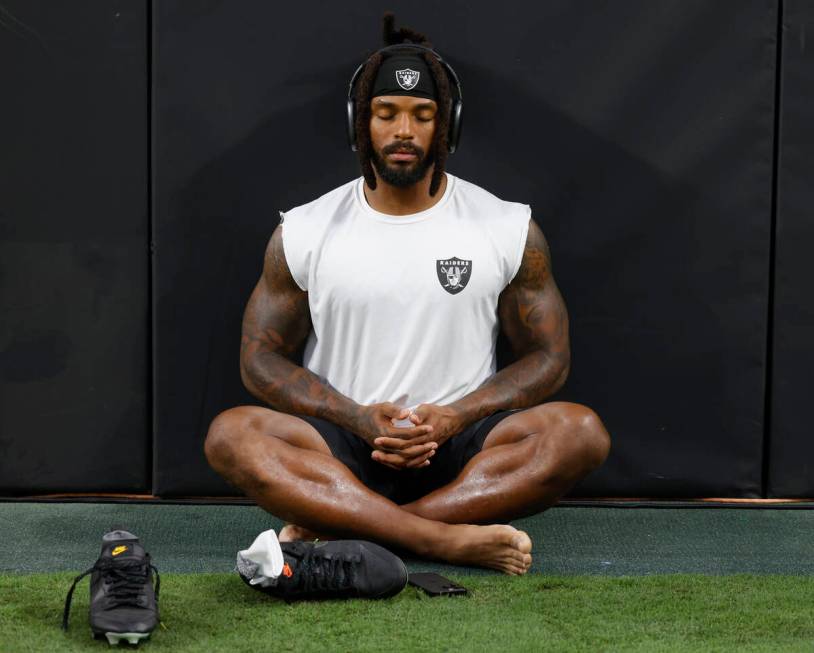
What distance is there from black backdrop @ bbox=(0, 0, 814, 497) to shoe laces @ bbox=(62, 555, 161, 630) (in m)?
1.29

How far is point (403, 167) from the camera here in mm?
3588

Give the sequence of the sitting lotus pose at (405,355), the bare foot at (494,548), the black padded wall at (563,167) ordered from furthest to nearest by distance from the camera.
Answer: the black padded wall at (563,167) < the sitting lotus pose at (405,355) < the bare foot at (494,548)

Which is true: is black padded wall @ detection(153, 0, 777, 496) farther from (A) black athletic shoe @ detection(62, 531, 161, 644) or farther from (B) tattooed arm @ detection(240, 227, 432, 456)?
(A) black athletic shoe @ detection(62, 531, 161, 644)

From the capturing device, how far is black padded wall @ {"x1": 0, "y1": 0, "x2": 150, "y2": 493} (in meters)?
4.01

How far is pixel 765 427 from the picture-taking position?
163 inches

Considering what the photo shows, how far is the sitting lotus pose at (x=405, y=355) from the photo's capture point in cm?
338

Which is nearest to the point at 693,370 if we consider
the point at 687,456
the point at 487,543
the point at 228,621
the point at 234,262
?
the point at 687,456

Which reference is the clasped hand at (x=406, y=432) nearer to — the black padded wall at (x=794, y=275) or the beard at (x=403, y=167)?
the beard at (x=403, y=167)

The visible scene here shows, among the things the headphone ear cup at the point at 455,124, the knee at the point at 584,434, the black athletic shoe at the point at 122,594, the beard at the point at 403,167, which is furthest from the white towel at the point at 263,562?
the headphone ear cup at the point at 455,124

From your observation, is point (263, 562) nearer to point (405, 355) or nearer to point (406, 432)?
point (406, 432)

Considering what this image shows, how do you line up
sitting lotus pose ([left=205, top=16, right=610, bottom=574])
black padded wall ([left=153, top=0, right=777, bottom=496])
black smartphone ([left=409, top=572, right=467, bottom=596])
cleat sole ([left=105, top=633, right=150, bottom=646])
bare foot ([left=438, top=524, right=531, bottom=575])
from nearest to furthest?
cleat sole ([left=105, top=633, right=150, bottom=646]) → black smartphone ([left=409, top=572, right=467, bottom=596]) → bare foot ([left=438, top=524, right=531, bottom=575]) → sitting lotus pose ([left=205, top=16, right=610, bottom=574]) → black padded wall ([left=153, top=0, right=777, bottom=496])

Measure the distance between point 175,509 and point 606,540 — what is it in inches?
50.7

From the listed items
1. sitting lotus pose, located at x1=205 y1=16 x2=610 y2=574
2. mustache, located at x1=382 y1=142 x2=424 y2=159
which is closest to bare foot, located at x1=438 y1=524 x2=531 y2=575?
sitting lotus pose, located at x1=205 y1=16 x2=610 y2=574

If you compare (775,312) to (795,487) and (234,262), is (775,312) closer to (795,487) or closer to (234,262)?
(795,487)
